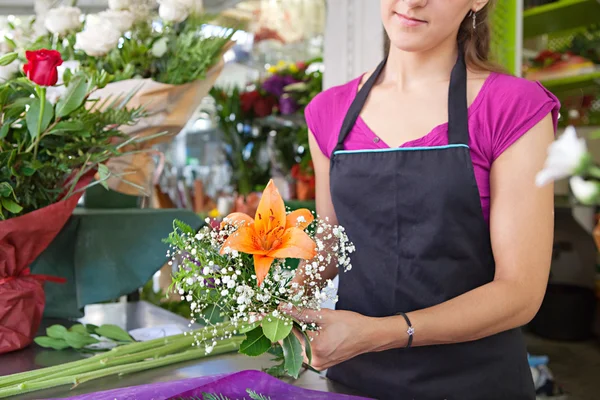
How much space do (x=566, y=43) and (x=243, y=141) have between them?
7.48 feet

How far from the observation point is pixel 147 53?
6.13 feet

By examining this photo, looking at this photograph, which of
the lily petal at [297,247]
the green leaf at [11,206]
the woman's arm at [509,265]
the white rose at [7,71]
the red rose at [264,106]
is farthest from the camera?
the red rose at [264,106]

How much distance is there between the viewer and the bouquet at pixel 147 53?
1.74 meters

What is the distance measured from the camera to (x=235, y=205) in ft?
10.5

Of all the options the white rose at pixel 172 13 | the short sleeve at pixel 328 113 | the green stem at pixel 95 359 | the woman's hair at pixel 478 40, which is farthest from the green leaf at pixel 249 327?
the white rose at pixel 172 13

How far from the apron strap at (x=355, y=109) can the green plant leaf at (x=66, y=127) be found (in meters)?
0.56

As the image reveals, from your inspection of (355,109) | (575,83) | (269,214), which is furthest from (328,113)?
(575,83)

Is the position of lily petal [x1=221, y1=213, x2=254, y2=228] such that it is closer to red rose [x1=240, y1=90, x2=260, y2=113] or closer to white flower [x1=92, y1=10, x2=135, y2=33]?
white flower [x1=92, y1=10, x2=135, y2=33]

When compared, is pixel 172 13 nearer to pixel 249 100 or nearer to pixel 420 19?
pixel 420 19

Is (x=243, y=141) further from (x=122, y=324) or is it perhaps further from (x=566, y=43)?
(x=566, y=43)

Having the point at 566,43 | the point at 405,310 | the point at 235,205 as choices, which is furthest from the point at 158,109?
the point at 566,43

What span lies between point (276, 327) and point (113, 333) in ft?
2.29

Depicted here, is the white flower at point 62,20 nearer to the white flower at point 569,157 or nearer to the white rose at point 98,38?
the white rose at point 98,38

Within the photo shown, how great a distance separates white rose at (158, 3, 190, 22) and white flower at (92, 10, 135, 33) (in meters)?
0.09
